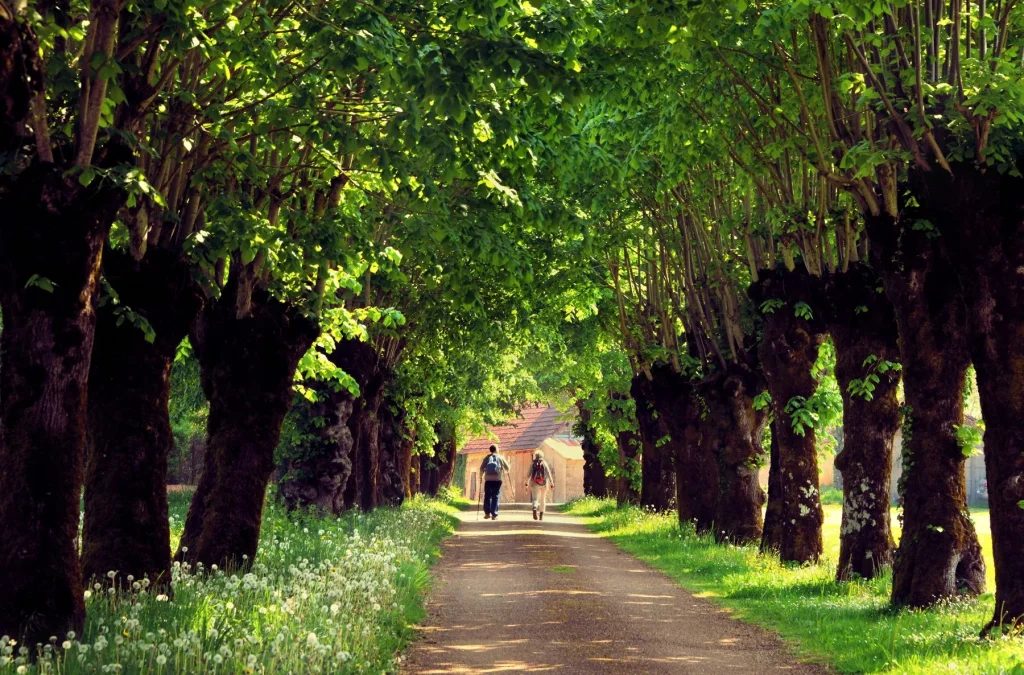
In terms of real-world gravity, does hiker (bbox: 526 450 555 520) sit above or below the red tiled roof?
below

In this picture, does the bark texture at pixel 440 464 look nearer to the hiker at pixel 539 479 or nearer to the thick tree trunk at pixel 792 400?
the hiker at pixel 539 479

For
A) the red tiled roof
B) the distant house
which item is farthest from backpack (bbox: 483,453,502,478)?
the red tiled roof

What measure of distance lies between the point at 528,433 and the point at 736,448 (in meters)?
66.0

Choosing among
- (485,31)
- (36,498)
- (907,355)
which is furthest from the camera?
(907,355)

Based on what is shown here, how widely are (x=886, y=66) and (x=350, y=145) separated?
18.5 feet

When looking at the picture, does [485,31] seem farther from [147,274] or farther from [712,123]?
[712,123]

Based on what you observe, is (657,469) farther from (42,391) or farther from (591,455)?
(42,391)

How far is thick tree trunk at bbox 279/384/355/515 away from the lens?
955 inches

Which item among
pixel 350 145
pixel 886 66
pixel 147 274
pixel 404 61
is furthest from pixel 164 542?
pixel 886 66

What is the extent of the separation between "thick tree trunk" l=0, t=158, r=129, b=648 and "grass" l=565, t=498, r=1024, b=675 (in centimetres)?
646

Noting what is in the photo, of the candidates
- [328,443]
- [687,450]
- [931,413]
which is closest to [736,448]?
[687,450]

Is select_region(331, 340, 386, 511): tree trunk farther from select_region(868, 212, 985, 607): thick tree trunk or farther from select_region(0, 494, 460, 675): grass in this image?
select_region(868, 212, 985, 607): thick tree trunk

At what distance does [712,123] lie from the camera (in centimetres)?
1570

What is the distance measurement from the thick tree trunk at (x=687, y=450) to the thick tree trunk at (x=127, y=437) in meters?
16.0
